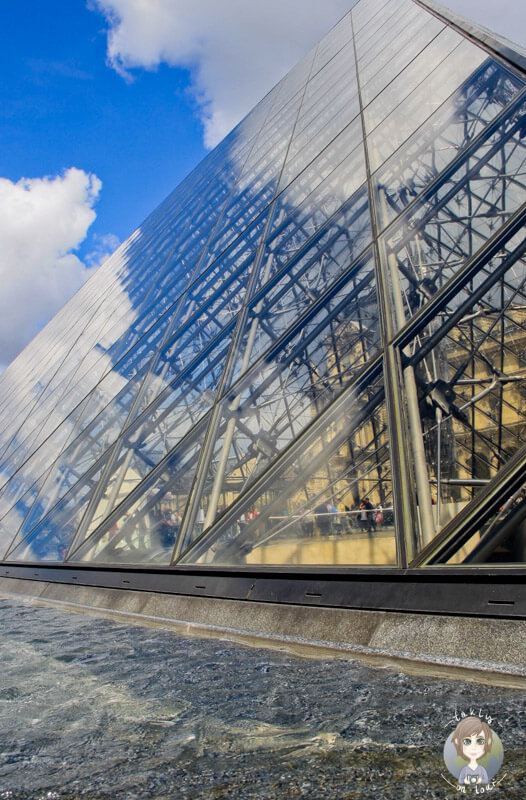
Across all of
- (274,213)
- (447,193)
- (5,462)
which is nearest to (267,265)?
(274,213)

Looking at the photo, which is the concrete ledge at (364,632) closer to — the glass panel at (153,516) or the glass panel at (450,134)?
the glass panel at (153,516)

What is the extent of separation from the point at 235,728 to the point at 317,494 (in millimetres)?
2055

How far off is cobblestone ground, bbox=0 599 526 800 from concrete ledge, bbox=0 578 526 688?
0.12 meters

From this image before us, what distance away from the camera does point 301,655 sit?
2.98m

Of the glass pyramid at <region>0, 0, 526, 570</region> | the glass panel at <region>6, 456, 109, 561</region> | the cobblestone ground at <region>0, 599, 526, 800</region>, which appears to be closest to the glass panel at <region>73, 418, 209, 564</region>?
the glass pyramid at <region>0, 0, 526, 570</region>

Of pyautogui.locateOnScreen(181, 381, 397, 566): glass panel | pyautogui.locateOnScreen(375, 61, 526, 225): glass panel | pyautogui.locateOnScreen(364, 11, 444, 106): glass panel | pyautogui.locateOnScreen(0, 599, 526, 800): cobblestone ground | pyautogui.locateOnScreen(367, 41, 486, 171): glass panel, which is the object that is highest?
pyautogui.locateOnScreen(364, 11, 444, 106): glass panel

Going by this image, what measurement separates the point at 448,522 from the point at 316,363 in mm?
2393

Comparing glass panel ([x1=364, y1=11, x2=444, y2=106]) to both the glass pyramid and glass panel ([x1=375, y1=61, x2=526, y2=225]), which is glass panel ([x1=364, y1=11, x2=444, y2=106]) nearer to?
the glass pyramid

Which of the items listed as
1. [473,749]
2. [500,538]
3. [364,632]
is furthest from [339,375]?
[473,749]

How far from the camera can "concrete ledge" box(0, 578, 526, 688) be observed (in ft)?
7.99

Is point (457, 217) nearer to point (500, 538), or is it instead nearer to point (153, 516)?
point (500, 538)

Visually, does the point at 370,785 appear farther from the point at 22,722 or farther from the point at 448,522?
the point at 448,522

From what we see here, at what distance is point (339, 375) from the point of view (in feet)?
14.7

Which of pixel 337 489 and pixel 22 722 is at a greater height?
pixel 337 489
